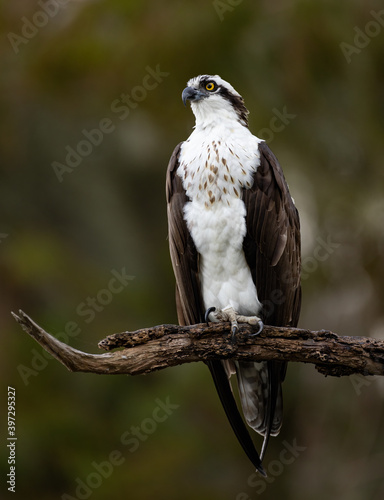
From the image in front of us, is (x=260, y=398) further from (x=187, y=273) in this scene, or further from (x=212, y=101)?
(x=212, y=101)

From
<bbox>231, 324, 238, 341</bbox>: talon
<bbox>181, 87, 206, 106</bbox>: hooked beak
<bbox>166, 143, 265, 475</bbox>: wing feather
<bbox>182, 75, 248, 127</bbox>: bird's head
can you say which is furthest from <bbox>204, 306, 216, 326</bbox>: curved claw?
<bbox>181, 87, 206, 106</bbox>: hooked beak

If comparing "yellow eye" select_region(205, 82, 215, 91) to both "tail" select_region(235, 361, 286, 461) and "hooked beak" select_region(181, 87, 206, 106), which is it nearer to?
"hooked beak" select_region(181, 87, 206, 106)

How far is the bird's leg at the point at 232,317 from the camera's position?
5.32m

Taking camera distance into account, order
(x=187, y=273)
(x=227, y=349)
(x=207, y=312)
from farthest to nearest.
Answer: (x=187, y=273), (x=207, y=312), (x=227, y=349)

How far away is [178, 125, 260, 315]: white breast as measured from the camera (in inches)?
223

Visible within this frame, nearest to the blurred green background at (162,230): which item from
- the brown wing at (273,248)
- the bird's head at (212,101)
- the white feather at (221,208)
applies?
the bird's head at (212,101)

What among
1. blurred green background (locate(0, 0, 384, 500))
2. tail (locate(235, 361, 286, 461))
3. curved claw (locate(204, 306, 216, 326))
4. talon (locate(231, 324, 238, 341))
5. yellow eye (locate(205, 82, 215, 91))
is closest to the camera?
talon (locate(231, 324, 238, 341))

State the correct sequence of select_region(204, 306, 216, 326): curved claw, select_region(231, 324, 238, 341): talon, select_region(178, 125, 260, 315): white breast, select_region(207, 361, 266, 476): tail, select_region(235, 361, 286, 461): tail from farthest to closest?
1. select_region(235, 361, 286, 461): tail
2. select_region(207, 361, 266, 476): tail
3. select_region(204, 306, 216, 326): curved claw
4. select_region(178, 125, 260, 315): white breast
5. select_region(231, 324, 238, 341): talon

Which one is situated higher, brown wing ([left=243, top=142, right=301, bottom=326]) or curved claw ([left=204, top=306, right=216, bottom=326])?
brown wing ([left=243, top=142, right=301, bottom=326])

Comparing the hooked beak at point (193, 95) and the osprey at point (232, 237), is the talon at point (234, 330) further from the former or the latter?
the hooked beak at point (193, 95)

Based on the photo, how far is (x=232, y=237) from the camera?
5.67 m

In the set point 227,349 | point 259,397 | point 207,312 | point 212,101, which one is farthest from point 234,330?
point 212,101

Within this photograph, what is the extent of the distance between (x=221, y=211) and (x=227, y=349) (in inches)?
44.4

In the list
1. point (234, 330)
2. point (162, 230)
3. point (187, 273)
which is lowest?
point (234, 330)
